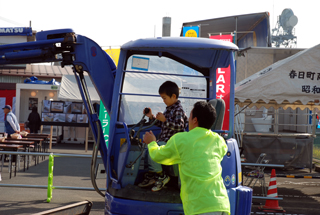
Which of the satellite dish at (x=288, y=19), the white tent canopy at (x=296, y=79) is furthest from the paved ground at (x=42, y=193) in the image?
the satellite dish at (x=288, y=19)

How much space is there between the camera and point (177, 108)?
4809 mm

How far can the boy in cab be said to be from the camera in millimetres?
4637

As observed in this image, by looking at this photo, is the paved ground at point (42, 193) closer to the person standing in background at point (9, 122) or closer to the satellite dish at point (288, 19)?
the person standing in background at point (9, 122)

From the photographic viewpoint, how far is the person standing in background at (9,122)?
12.8m

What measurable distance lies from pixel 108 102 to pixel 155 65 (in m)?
0.90

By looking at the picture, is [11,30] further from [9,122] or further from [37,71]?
[9,122]

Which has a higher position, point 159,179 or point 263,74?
point 263,74

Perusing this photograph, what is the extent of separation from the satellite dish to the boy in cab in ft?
77.0

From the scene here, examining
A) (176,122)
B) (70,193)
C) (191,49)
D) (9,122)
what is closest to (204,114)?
(176,122)

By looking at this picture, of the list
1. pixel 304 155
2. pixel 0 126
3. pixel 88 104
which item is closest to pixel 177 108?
pixel 88 104

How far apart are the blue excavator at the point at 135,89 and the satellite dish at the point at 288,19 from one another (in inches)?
875

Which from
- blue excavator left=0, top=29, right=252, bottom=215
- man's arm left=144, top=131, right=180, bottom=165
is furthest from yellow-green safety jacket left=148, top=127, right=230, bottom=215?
blue excavator left=0, top=29, right=252, bottom=215

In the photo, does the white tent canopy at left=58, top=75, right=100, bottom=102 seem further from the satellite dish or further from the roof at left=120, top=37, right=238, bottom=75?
the satellite dish

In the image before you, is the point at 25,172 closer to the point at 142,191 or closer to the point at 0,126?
the point at 142,191
